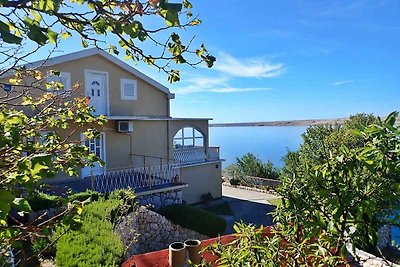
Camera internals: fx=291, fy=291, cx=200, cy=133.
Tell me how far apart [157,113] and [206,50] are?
48.5 feet

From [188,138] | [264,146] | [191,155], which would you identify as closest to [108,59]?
[188,138]

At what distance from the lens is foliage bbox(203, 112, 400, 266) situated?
1507mm

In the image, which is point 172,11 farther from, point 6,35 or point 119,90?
point 119,90

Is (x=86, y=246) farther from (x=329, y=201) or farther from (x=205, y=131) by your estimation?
(x=205, y=131)

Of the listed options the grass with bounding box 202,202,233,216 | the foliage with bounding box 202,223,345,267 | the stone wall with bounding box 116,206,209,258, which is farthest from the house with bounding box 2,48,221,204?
the foliage with bounding box 202,223,345,267

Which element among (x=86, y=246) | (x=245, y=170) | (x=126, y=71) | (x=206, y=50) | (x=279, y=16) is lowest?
(x=245, y=170)

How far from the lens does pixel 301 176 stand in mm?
1872

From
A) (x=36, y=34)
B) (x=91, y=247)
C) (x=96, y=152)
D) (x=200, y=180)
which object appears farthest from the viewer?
(x=200, y=180)

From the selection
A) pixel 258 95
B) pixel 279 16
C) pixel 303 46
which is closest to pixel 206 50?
pixel 279 16

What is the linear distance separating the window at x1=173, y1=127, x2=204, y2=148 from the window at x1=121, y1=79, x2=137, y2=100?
11.4ft

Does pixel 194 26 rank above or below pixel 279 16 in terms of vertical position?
below

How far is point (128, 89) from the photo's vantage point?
1550 cm

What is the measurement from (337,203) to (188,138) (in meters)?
16.4

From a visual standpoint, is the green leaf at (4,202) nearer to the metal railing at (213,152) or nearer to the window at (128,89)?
the window at (128,89)
